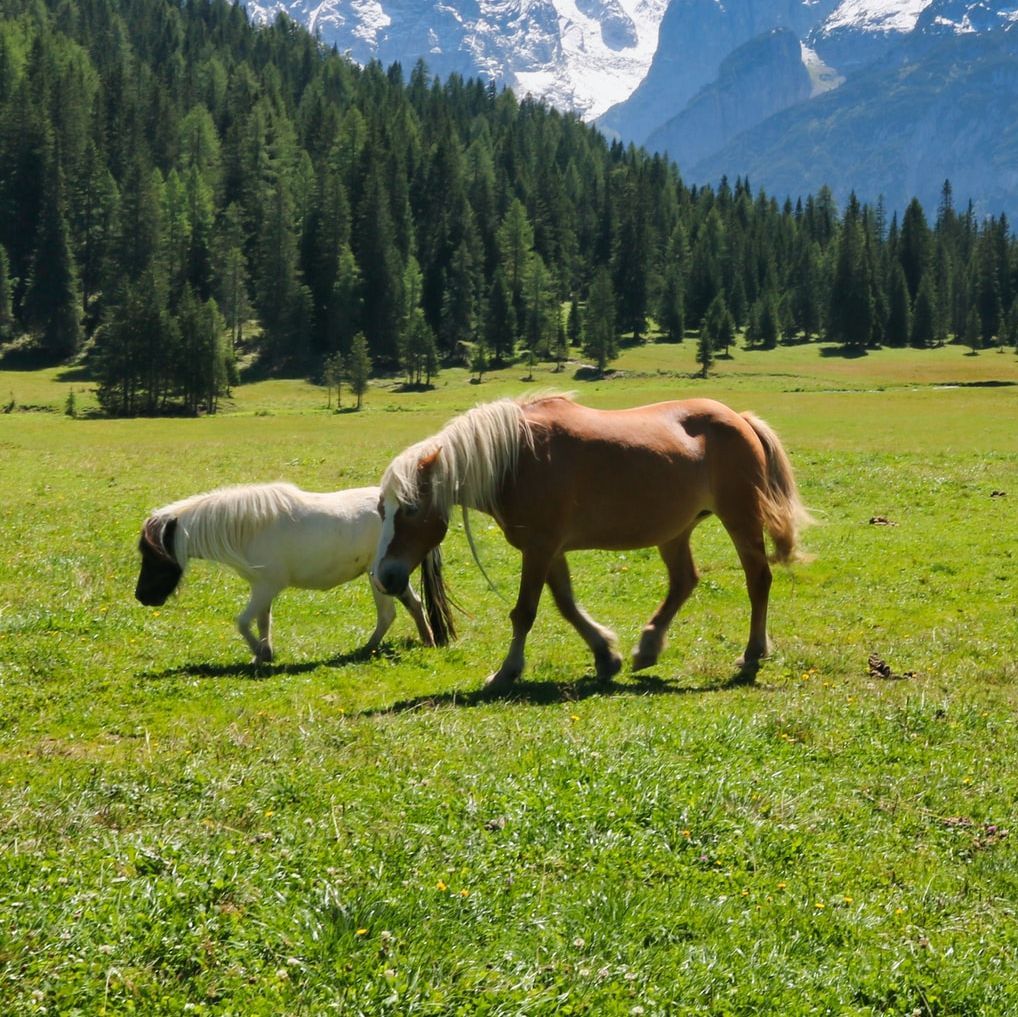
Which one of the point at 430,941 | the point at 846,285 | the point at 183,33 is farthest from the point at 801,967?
the point at 183,33

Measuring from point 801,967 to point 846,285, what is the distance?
488 feet

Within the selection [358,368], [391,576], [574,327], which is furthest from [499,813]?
[574,327]

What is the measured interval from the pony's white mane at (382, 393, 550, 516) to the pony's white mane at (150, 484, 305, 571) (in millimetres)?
2650

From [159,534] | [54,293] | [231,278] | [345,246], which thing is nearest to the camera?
[159,534]

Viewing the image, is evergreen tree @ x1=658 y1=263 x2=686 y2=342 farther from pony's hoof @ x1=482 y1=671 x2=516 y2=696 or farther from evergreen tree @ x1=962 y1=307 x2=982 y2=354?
pony's hoof @ x1=482 y1=671 x2=516 y2=696

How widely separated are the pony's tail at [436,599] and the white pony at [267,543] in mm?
125

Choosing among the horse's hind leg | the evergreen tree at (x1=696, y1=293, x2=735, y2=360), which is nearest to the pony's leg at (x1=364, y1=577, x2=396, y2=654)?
the horse's hind leg

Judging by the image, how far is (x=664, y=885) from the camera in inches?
222

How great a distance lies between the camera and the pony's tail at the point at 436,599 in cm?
1297

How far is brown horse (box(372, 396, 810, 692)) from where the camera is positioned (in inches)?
419

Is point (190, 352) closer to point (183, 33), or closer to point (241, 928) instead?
point (241, 928)

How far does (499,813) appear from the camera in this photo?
6254 mm

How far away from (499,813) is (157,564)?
8063 millimetres

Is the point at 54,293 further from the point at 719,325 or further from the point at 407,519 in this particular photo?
the point at 407,519
